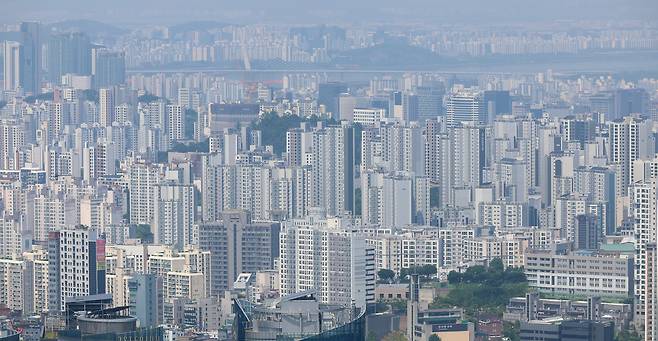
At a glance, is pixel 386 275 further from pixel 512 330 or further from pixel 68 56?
pixel 68 56

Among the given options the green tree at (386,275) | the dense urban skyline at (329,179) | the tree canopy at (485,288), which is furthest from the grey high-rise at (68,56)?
the green tree at (386,275)

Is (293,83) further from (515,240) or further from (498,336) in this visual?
(498,336)

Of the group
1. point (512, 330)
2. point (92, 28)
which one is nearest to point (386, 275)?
point (512, 330)

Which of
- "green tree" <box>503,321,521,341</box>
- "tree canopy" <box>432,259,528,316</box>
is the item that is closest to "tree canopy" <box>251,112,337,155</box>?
"tree canopy" <box>432,259,528,316</box>

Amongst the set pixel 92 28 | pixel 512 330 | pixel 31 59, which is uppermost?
pixel 92 28

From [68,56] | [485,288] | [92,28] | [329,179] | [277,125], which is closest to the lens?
[485,288]

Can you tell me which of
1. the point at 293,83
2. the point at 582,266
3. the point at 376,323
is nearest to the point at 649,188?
the point at 582,266

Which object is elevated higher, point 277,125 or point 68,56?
point 68,56

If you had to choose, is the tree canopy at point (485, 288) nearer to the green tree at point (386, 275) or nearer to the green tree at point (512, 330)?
the green tree at point (386, 275)

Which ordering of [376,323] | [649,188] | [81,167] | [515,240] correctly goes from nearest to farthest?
[376,323] < [649,188] < [515,240] < [81,167]
